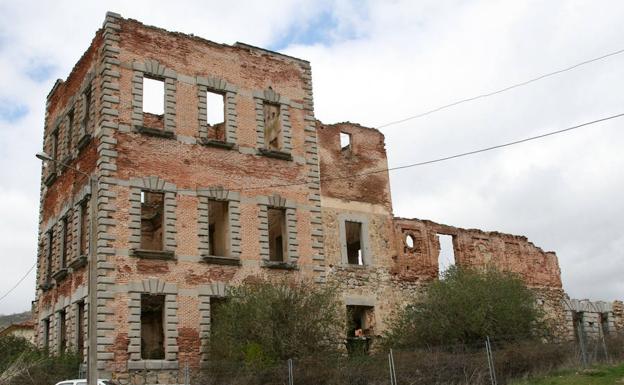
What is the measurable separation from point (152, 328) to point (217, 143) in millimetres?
6418

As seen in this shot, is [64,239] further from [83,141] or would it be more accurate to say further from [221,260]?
[221,260]

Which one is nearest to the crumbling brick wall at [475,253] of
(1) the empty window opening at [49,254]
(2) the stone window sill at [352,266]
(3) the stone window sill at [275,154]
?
(2) the stone window sill at [352,266]

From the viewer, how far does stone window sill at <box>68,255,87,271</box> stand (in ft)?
74.6

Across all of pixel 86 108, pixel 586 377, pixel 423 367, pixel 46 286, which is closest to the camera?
pixel 586 377

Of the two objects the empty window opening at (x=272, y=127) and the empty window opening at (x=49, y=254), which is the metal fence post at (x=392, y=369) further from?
the empty window opening at (x=49, y=254)

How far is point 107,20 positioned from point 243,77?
5061mm

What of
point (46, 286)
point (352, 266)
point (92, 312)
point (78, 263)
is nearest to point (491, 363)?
point (352, 266)

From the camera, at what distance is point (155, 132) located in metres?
23.4

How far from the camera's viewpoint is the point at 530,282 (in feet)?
113

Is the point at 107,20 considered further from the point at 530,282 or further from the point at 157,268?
the point at 530,282

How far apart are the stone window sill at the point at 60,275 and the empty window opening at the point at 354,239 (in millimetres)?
10215

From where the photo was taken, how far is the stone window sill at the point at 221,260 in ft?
75.8

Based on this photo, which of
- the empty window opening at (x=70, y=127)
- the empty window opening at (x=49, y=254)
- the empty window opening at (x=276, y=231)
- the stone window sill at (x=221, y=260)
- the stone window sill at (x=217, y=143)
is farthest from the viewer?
the empty window opening at (x=49, y=254)

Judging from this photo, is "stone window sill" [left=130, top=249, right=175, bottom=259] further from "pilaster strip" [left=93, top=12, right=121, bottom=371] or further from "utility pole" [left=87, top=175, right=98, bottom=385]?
"utility pole" [left=87, top=175, right=98, bottom=385]
